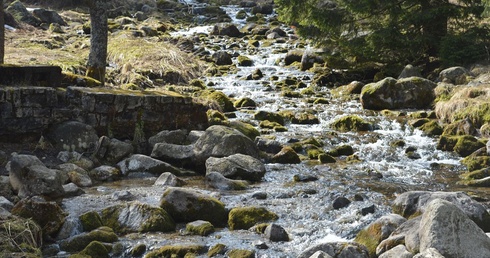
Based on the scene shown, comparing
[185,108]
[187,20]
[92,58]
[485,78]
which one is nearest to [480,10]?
[485,78]

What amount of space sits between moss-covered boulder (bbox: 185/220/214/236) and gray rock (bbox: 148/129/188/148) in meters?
4.46

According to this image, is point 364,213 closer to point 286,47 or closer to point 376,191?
point 376,191

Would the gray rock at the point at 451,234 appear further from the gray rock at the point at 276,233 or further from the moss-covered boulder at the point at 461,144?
the moss-covered boulder at the point at 461,144

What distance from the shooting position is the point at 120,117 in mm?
11977

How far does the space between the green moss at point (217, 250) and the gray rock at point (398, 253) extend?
1687 mm

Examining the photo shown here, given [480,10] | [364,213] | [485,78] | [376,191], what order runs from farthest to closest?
[480,10] → [485,78] → [376,191] → [364,213]

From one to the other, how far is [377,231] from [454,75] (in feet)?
35.5

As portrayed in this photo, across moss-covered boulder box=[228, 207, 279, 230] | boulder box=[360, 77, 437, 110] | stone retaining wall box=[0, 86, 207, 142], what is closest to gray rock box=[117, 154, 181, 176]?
stone retaining wall box=[0, 86, 207, 142]

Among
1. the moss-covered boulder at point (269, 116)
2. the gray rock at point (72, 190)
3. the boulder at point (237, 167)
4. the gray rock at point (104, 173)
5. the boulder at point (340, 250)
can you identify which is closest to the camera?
the boulder at point (340, 250)

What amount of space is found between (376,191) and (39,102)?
5.92 metres

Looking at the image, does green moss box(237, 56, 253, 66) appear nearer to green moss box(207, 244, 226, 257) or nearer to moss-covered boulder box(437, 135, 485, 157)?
moss-covered boulder box(437, 135, 485, 157)

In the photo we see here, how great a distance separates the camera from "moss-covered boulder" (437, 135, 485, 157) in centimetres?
1186

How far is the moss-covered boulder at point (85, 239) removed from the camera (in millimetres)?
7000

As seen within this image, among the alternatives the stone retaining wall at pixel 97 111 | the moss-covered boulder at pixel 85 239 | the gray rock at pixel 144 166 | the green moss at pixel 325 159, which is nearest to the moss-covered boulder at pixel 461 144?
the green moss at pixel 325 159
